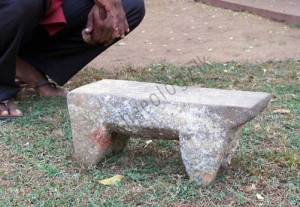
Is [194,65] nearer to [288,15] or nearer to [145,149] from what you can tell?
[145,149]

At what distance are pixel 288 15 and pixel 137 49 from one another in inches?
78.7

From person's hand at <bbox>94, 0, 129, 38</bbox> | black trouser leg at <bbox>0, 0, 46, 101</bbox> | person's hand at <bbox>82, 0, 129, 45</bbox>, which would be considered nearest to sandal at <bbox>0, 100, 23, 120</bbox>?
black trouser leg at <bbox>0, 0, 46, 101</bbox>

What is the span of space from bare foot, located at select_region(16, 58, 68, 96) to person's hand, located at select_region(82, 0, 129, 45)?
0.56 metres

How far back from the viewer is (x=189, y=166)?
2.20 m

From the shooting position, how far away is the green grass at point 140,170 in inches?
85.4

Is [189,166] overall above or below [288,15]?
above

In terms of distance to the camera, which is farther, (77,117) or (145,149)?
(145,149)

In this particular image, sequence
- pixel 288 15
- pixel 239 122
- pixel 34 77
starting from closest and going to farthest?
pixel 239 122 < pixel 34 77 < pixel 288 15

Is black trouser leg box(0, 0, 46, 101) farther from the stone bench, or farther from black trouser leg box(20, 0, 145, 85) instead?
the stone bench

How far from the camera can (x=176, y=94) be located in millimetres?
2279

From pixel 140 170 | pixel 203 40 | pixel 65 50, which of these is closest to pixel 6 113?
pixel 65 50

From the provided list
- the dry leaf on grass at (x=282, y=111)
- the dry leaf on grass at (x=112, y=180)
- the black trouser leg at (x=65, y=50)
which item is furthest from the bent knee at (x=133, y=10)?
the dry leaf on grass at (x=112, y=180)

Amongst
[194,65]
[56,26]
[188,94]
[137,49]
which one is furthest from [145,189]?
[137,49]

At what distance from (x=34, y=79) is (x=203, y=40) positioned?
261 cm
